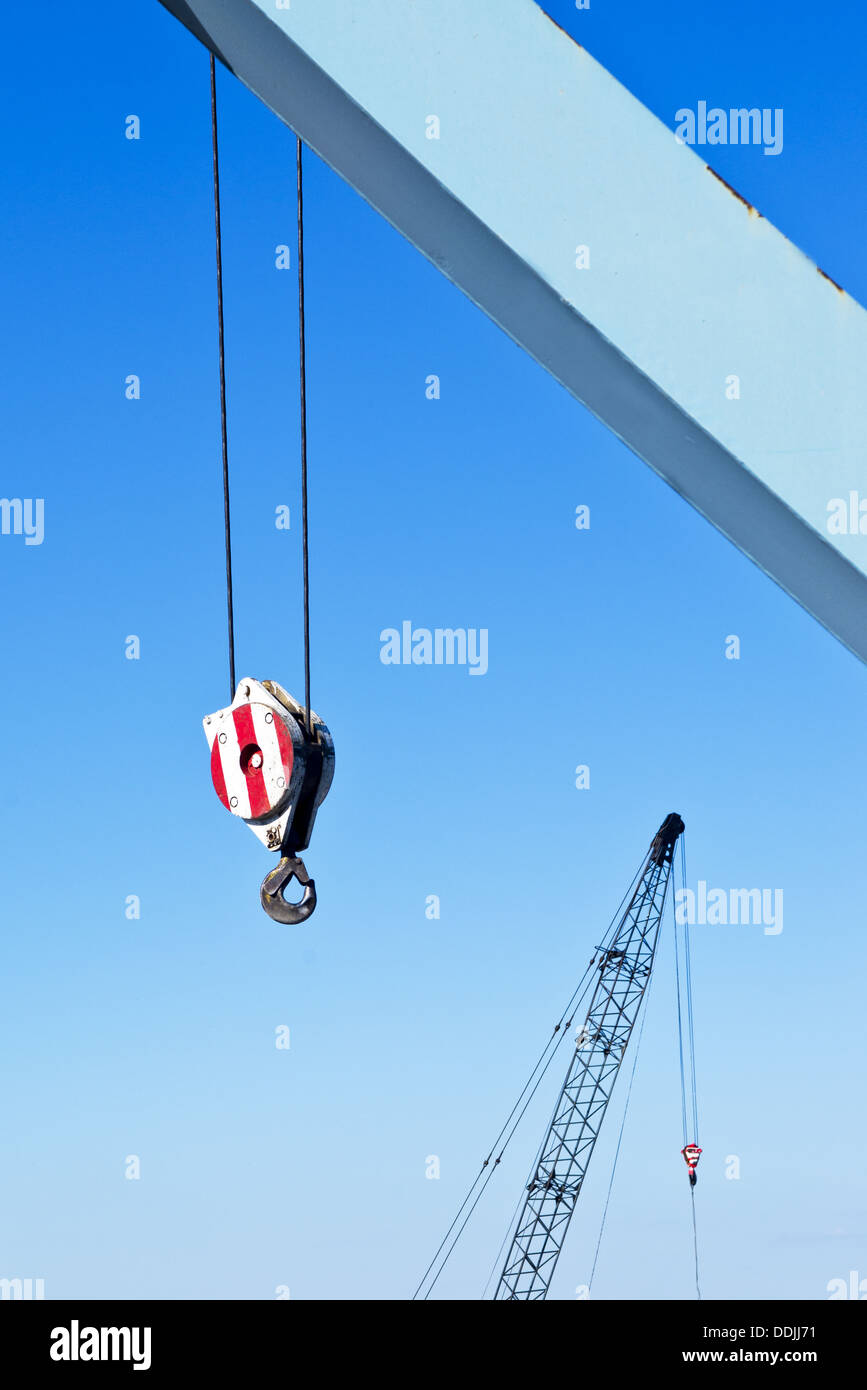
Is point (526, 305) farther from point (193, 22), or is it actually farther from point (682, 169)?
point (193, 22)

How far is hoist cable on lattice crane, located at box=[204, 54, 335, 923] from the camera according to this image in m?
4.38

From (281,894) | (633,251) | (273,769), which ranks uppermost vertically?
(633,251)

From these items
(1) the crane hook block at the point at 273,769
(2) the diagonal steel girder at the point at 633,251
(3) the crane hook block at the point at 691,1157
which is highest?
(2) the diagonal steel girder at the point at 633,251

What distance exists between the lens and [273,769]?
443 centimetres

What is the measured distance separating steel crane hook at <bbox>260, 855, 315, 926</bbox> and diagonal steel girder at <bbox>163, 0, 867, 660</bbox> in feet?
8.41

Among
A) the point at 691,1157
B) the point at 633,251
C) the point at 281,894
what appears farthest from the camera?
the point at 691,1157

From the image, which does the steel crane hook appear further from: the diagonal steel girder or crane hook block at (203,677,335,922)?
the diagonal steel girder

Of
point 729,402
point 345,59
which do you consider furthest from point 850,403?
point 345,59

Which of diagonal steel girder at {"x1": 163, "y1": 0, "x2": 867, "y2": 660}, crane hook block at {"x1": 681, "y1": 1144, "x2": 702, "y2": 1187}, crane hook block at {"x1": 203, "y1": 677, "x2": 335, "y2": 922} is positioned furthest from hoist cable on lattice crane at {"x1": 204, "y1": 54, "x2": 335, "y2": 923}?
crane hook block at {"x1": 681, "y1": 1144, "x2": 702, "y2": 1187}

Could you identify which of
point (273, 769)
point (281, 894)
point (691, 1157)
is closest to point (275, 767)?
point (273, 769)

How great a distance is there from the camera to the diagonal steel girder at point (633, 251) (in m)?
2.40

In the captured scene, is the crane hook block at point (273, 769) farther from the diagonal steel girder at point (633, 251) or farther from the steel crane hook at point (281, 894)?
the diagonal steel girder at point (633, 251)

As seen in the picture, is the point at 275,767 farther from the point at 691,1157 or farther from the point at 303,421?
the point at 691,1157

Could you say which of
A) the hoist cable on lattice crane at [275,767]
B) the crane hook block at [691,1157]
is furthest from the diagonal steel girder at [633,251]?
the crane hook block at [691,1157]
